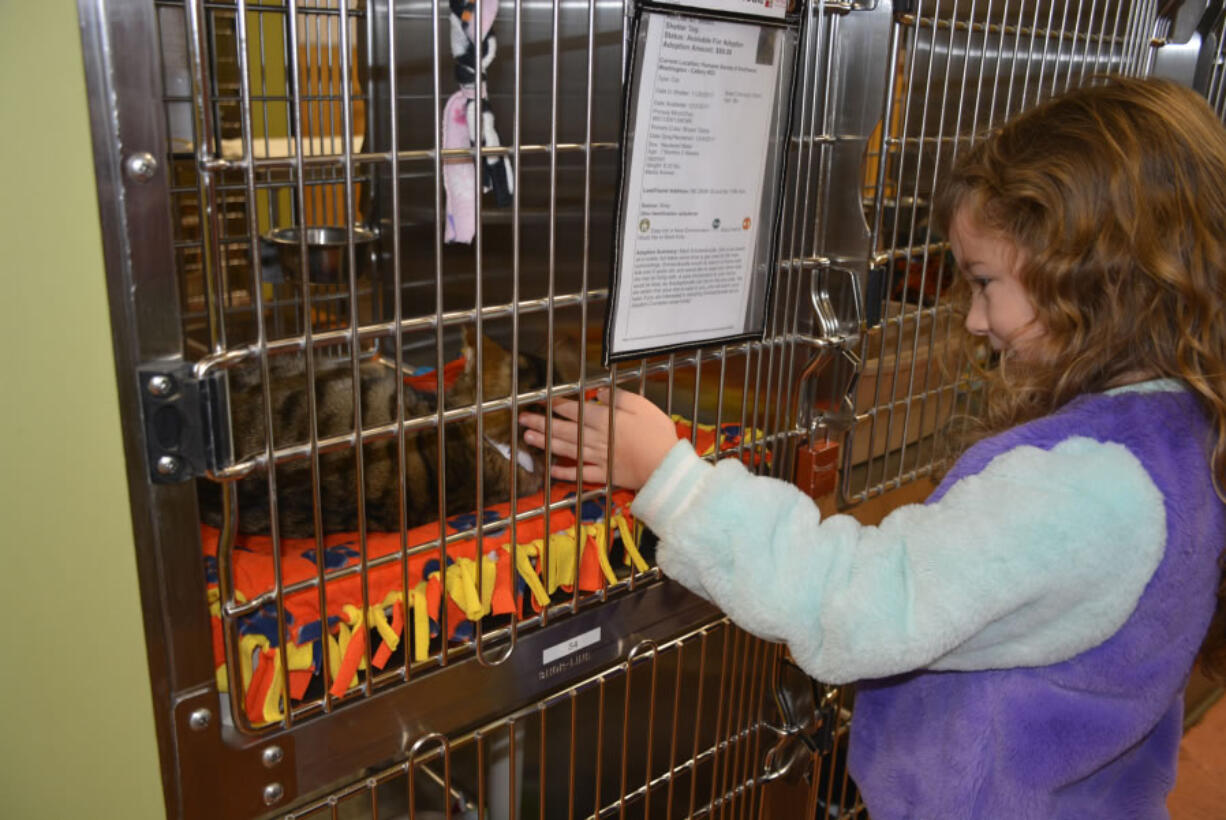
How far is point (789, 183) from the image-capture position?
1.00 m

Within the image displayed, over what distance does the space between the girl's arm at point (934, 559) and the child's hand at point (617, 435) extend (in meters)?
0.03

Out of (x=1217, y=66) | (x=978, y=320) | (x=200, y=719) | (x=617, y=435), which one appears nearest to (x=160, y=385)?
(x=200, y=719)

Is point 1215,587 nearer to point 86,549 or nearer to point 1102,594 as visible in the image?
point 1102,594

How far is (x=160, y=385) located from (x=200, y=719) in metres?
0.24

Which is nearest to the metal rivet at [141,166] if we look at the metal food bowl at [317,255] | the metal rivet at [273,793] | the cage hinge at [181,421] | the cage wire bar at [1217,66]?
the cage hinge at [181,421]

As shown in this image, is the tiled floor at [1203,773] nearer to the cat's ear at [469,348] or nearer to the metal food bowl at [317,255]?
the cat's ear at [469,348]

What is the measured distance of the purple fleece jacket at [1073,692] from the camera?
84 cm

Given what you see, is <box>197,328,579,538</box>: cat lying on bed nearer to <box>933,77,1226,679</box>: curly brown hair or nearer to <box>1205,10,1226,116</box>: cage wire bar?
<box>933,77,1226,679</box>: curly brown hair

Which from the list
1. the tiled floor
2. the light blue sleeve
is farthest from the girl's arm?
the tiled floor

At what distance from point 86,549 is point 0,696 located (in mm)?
217

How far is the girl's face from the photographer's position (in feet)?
2.97

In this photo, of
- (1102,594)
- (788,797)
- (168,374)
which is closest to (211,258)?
(168,374)

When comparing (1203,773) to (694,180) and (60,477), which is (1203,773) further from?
(60,477)

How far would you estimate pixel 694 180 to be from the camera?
0.88 metres
